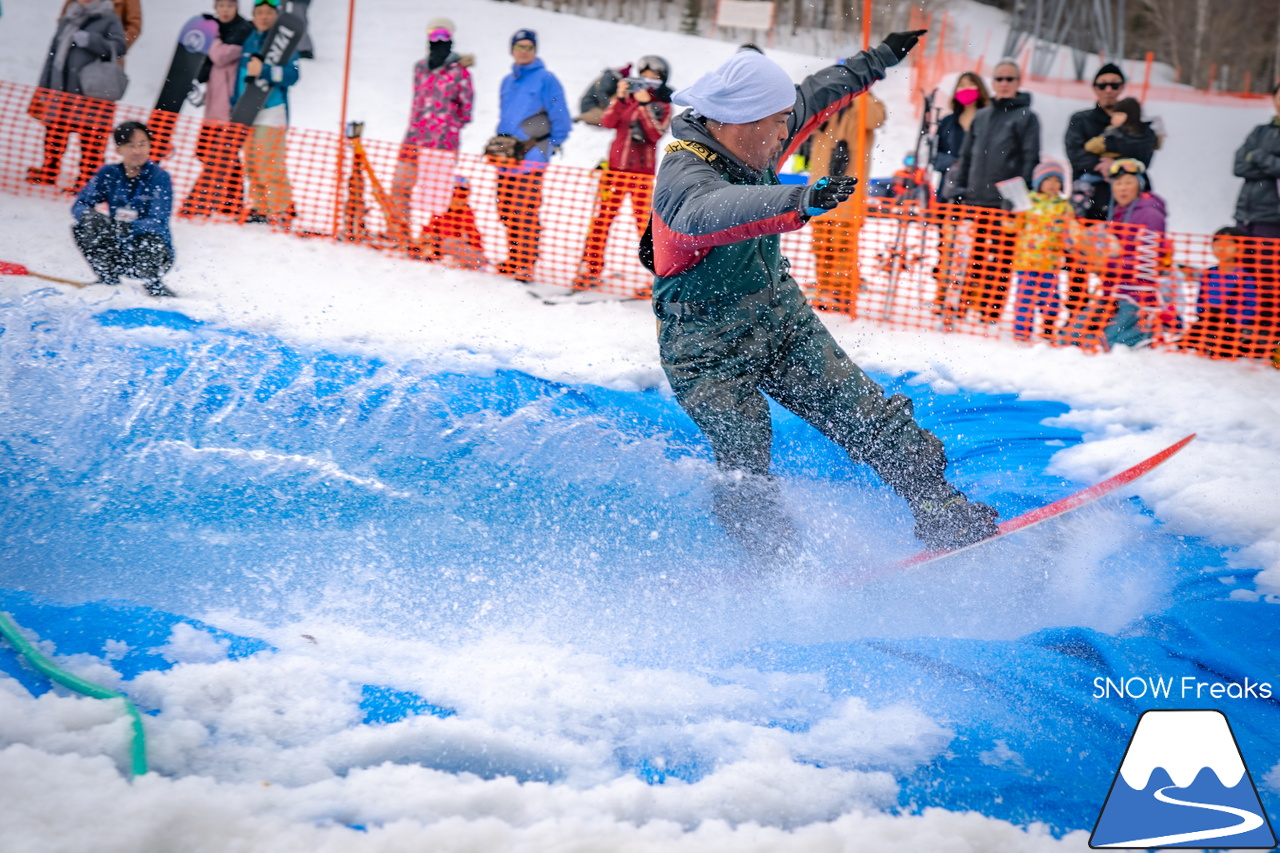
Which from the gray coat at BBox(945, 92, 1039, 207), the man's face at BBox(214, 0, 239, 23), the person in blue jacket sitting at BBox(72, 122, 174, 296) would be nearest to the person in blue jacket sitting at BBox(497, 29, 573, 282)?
the person in blue jacket sitting at BBox(72, 122, 174, 296)

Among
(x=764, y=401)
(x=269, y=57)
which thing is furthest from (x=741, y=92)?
(x=269, y=57)

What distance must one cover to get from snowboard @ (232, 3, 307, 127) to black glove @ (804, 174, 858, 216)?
6696 millimetres

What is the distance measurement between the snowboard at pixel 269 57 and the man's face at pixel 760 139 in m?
6.03

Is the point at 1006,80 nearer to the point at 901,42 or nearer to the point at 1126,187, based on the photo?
the point at 1126,187

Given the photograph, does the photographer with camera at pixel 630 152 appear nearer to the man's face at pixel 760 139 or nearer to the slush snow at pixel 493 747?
the slush snow at pixel 493 747

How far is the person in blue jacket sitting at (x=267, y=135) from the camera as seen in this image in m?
7.56

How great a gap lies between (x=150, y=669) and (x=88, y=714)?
25 cm

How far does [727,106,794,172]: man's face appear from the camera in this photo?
116 inches

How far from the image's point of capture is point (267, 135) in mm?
7707

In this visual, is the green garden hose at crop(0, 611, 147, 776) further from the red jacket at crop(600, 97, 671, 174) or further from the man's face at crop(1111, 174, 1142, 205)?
the man's face at crop(1111, 174, 1142, 205)

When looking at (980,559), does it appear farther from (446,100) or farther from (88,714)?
(446,100)

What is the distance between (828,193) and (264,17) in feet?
23.2

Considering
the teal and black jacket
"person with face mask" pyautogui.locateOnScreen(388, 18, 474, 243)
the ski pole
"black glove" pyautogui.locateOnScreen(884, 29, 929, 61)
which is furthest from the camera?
"person with face mask" pyautogui.locateOnScreen(388, 18, 474, 243)

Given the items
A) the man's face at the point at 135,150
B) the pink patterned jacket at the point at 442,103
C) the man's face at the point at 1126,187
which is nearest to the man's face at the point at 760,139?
the man's face at the point at 1126,187
